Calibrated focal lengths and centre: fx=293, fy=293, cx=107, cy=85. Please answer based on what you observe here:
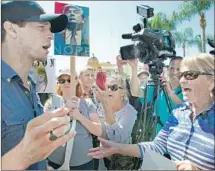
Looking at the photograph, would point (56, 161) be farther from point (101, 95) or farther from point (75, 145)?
point (101, 95)

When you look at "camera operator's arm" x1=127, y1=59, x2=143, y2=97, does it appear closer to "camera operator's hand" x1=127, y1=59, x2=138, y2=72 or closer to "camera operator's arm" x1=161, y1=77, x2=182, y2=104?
"camera operator's hand" x1=127, y1=59, x2=138, y2=72

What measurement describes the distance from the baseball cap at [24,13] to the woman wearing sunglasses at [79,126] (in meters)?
0.31

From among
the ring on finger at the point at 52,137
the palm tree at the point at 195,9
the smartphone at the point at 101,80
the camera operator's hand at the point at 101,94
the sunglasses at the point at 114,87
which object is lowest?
the ring on finger at the point at 52,137

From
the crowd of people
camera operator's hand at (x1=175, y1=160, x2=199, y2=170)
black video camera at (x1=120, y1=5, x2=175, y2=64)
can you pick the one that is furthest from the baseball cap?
camera operator's hand at (x1=175, y1=160, x2=199, y2=170)

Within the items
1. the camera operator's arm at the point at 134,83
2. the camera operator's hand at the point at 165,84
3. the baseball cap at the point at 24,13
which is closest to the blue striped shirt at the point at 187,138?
the camera operator's hand at the point at 165,84

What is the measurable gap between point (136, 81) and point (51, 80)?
436mm

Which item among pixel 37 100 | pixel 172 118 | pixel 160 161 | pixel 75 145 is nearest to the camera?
pixel 160 161

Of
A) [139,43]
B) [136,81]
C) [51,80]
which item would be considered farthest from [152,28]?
[51,80]

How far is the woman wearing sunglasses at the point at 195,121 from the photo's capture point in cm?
124

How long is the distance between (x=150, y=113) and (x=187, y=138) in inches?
10.4

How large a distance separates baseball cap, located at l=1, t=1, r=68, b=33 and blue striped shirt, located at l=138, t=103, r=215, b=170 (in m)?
0.72

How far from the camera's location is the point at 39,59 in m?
1.26

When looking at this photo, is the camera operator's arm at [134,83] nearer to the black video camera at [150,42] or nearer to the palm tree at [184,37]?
the black video camera at [150,42]

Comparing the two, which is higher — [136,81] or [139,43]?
[139,43]
